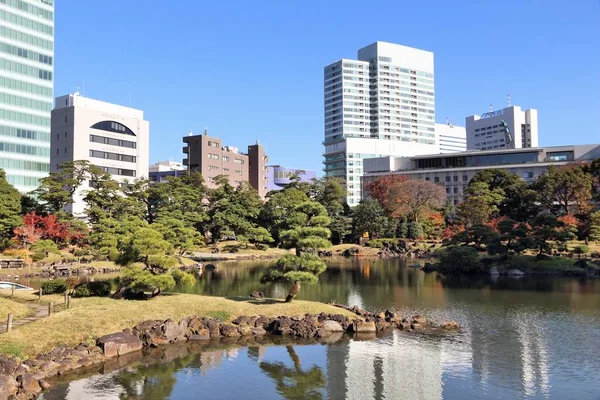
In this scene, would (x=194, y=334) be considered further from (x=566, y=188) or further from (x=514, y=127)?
(x=514, y=127)

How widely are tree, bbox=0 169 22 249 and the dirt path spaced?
31.2m

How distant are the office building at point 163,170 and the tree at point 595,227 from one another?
71707 mm

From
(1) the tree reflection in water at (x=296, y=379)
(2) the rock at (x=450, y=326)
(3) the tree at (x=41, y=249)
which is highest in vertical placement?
(3) the tree at (x=41, y=249)

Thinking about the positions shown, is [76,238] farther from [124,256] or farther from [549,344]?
[549,344]

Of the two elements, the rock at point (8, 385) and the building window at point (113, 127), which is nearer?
the rock at point (8, 385)

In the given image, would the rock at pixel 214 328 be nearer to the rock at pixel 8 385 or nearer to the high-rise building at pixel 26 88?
the rock at pixel 8 385

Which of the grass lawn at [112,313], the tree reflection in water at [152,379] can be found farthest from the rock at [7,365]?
the tree reflection in water at [152,379]

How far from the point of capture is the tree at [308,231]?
29.7 metres

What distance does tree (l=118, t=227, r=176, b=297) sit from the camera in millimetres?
27922

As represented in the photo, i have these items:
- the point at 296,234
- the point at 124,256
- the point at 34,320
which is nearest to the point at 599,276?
the point at 296,234

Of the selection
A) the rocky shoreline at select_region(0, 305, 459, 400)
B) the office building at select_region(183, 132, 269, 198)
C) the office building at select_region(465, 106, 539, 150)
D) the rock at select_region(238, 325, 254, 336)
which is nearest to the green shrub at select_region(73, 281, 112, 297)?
the rocky shoreline at select_region(0, 305, 459, 400)

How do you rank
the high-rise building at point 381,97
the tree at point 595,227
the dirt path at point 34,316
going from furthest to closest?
the high-rise building at point 381,97, the tree at point 595,227, the dirt path at point 34,316

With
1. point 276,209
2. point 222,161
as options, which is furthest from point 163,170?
point 276,209

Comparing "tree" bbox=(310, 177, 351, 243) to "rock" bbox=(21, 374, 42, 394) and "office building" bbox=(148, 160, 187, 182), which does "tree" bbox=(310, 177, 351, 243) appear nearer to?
"office building" bbox=(148, 160, 187, 182)
